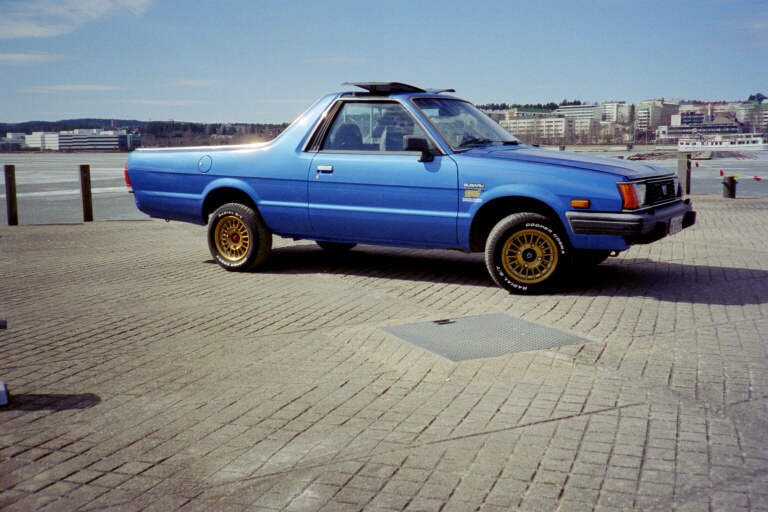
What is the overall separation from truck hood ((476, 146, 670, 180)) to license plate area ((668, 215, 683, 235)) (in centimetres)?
46

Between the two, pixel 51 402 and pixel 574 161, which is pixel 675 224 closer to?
pixel 574 161

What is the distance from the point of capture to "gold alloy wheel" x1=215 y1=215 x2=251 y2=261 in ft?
30.1

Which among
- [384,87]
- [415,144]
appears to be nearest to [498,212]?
[415,144]

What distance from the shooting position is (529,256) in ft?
25.4

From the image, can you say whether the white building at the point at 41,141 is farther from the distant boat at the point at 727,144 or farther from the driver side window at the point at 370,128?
the driver side window at the point at 370,128

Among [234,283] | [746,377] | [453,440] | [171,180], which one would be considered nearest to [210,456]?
[453,440]

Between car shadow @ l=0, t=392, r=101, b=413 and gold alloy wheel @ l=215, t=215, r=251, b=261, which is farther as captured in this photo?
gold alloy wheel @ l=215, t=215, r=251, b=261

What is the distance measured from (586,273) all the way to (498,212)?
1.59 metres

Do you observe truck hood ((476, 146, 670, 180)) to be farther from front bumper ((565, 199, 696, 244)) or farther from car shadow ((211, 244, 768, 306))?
car shadow ((211, 244, 768, 306))

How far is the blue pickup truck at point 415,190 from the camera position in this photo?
24.4 ft

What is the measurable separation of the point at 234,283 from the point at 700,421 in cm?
537

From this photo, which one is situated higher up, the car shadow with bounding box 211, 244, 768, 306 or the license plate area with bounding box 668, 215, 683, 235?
the license plate area with bounding box 668, 215, 683, 235

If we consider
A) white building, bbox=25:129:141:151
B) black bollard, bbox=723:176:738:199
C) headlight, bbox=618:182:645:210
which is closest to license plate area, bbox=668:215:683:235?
headlight, bbox=618:182:645:210

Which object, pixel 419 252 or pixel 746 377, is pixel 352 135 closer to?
pixel 419 252
